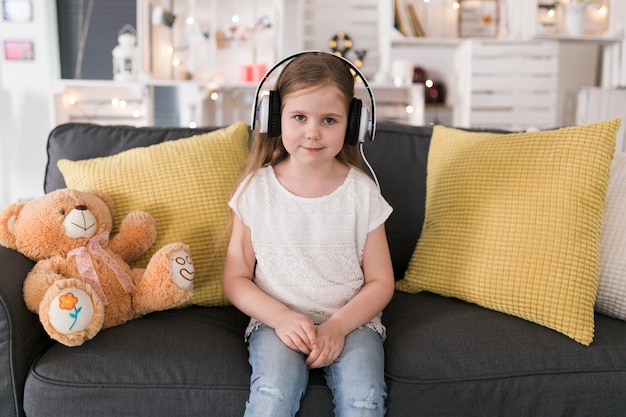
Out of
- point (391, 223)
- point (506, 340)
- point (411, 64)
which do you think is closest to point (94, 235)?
point (391, 223)

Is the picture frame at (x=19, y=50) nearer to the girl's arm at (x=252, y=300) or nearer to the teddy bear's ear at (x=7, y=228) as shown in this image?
the teddy bear's ear at (x=7, y=228)

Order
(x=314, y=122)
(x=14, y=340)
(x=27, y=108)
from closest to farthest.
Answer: (x=14, y=340) < (x=314, y=122) < (x=27, y=108)

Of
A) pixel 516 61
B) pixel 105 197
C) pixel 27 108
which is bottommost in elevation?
pixel 105 197

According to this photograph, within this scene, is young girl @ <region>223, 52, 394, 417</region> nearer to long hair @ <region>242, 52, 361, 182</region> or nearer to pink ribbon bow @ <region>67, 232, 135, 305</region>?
long hair @ <region>242, 52, 361, 182</region>

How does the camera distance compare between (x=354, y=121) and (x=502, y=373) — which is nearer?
(x=502, y=373)

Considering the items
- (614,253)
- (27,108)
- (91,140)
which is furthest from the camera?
(27,108)

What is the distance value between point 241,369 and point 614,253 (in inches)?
35.0

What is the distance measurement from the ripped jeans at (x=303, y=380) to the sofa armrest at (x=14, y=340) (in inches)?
17.1

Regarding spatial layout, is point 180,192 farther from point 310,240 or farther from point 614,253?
point 614,253

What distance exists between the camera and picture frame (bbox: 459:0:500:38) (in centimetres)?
360

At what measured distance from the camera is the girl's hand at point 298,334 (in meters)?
1.22

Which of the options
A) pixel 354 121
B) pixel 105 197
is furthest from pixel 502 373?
pixel 105 197

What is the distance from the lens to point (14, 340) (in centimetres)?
118

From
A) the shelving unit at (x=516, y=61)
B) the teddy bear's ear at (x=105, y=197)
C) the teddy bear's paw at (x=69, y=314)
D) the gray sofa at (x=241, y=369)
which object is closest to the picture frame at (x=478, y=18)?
the shelving unit at (x=516, y=61)
